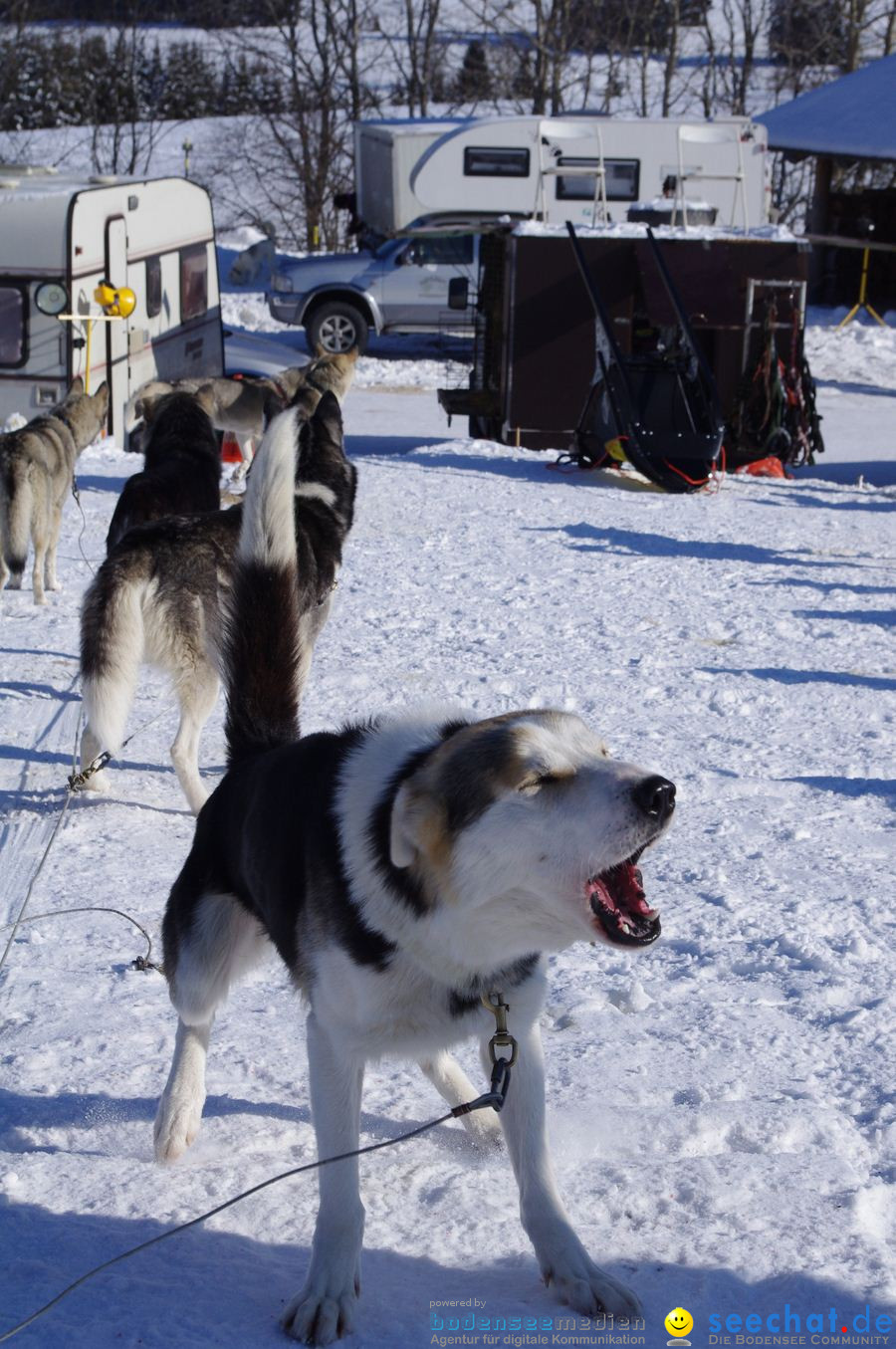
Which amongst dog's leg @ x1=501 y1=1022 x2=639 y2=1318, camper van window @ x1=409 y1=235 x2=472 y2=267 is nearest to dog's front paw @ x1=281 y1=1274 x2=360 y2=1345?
dog's leg @ x1=501 y1=1022 x2=639 y2=1318

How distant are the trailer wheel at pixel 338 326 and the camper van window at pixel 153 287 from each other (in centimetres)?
534

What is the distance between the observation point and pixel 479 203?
19.8 m

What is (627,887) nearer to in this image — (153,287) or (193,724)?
(193,724)

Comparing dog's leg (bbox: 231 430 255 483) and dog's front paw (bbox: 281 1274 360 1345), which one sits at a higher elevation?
dog's front paw (bbox: 281 1274 360 1345)

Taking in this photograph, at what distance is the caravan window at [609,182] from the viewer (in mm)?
19250

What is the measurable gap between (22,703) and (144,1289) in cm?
338

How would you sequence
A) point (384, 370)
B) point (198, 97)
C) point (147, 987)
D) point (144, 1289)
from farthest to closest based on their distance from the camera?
point (198, 97) < point (384, 370) < point (147, 987) < point (144, 1289)

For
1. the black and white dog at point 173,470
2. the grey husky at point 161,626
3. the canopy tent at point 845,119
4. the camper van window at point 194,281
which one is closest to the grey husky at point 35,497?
the black and white dog at point 173,470

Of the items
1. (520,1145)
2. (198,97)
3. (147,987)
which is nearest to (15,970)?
(147,987)

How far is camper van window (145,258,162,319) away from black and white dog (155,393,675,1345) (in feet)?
35.3

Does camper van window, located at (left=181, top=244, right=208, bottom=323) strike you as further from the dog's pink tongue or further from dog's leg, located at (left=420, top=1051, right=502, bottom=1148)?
the dog's pink tongue

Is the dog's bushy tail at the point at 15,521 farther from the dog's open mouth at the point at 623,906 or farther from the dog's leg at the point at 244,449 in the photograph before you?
the dog's open mouth at the point at 623,906

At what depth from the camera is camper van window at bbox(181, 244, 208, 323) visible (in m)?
13.5

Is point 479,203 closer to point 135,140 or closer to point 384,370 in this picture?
point 384,370
